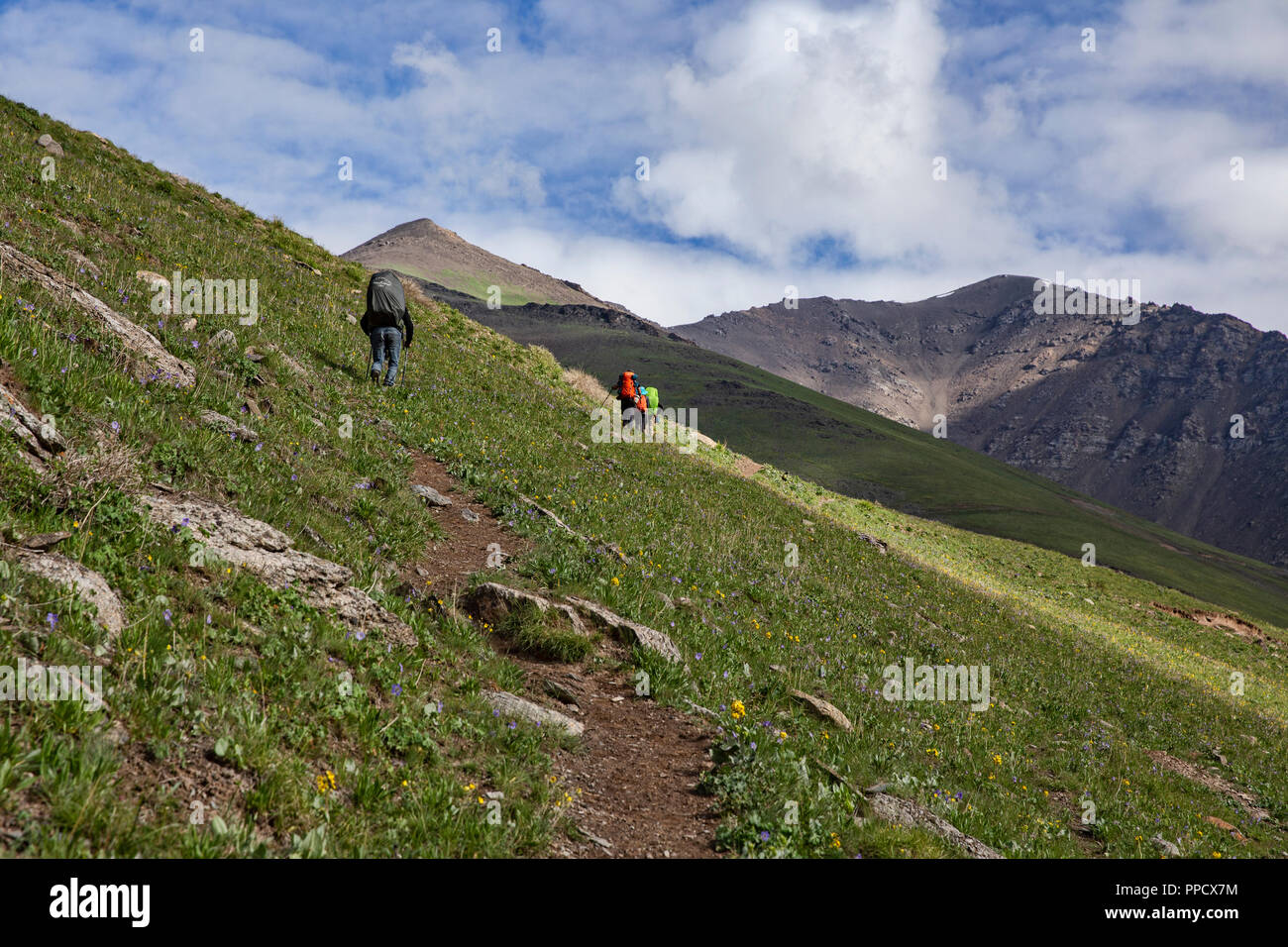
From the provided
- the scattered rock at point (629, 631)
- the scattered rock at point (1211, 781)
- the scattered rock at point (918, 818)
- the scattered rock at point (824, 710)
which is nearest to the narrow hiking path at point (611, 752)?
the scattered rock at point (629, 631)

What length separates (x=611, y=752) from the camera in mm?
7125

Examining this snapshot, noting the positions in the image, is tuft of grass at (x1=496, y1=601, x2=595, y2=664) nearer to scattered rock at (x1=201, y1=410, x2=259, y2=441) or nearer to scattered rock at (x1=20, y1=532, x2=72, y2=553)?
scattered rock at (x1=201, y1=410, x2=259, y2=441)

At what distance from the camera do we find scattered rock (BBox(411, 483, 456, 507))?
39.2ft

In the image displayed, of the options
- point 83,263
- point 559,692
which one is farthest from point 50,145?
point 559,692

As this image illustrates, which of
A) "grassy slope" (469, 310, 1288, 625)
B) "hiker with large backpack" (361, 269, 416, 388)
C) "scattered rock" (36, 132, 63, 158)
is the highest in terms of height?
"scattered rock" (36, 132, 63, 158)

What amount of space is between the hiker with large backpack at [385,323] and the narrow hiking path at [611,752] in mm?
8293

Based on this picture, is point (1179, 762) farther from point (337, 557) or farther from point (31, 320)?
point (31, 320)

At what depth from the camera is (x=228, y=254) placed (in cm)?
2112

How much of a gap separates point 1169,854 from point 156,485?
13539mm

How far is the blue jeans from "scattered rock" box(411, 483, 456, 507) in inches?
251

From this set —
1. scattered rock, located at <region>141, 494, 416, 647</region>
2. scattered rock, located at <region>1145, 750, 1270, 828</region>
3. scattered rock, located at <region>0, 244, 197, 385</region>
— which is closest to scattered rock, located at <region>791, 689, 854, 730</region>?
scattered rock, located at <region>141, 494, 416, 647</region>
